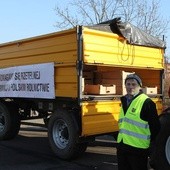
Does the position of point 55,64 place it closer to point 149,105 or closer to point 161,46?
point 161,46

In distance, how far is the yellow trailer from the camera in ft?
23.8

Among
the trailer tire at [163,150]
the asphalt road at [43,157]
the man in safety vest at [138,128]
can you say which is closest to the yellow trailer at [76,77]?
the asphalt road at [43,157]

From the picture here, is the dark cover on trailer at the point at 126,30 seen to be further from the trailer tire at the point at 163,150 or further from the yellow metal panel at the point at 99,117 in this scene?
the trailer tire at the point at 163,150

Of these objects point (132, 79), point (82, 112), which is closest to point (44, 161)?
point (82, 112)

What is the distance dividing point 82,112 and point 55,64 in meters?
1.20

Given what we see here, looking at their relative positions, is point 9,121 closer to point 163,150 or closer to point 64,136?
point 64,136

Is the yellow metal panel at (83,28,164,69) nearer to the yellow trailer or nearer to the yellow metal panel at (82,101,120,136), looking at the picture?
the yellow trailer

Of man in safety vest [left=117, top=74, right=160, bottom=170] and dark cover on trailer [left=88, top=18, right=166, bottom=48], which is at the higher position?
dark cover on trailer [left=88, top=18, right=166, bottom=48]

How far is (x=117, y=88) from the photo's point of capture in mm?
8312

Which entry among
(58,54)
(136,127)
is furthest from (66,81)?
(136,127)

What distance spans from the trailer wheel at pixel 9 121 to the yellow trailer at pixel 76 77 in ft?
1.55

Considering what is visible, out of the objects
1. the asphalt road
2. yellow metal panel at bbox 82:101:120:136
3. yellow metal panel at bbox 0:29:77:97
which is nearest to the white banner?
yellow metal panel at bbox 0:29:77:97

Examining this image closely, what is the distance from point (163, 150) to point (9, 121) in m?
5.12

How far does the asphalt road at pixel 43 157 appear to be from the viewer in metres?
7.04
